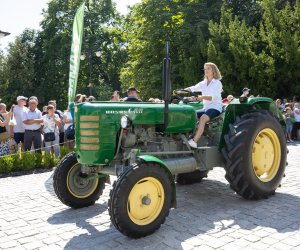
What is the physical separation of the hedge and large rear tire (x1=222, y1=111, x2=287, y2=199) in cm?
516

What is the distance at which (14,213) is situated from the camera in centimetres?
546

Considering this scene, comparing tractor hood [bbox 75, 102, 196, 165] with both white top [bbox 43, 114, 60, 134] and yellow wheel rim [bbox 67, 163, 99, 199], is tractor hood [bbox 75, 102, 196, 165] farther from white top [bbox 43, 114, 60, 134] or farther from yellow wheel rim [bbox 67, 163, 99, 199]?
white top [bbox 43, 114, 60, 134]

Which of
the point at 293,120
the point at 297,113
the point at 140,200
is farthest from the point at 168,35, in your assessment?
the point at 140,200

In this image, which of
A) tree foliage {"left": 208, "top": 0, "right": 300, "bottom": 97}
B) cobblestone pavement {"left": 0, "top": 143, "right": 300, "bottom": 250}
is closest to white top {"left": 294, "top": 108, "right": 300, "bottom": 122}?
tree foliage {"left": 208, "top": 0, "right": 300, "bottom": 97}

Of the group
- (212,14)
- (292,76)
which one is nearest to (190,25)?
(212,14)

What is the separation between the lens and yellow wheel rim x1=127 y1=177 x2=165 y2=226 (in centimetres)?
432

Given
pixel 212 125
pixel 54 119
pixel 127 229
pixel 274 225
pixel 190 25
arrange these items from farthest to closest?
1. pixel 190 25
2. pixel 54 119
3. pixel 212 125
4. pixel 274 225
5. pixel 127 229

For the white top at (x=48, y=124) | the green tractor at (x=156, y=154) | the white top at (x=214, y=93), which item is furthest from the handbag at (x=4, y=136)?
the white top at (x=214, y=93)

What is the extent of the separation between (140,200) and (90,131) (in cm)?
110

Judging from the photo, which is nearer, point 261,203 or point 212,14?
point 261,203

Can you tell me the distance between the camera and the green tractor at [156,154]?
172 inches

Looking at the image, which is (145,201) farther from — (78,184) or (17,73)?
(17,73)

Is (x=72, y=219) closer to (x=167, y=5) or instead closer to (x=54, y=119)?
(x=54, y=119)

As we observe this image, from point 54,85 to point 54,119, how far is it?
29161 mm
